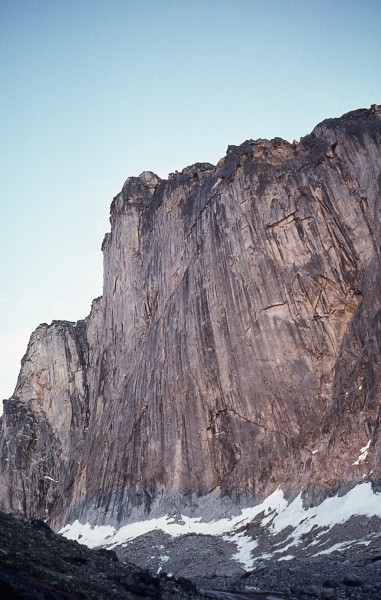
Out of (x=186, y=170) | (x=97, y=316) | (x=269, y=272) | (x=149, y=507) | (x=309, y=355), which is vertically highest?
(x=186, y=170)

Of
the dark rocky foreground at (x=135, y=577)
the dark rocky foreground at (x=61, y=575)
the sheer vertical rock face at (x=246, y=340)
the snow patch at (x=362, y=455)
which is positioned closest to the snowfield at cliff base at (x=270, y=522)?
the sheer vertical rock face at (x=246, y=340)

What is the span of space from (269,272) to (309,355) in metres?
11.1

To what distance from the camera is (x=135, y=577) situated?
64.4 feet

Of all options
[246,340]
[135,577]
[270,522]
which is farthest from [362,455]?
[135,577]

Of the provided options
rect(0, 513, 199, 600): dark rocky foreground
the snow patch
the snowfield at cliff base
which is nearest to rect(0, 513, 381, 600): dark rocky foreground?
rect(0, 513, 199, 600): dark rocky foreground

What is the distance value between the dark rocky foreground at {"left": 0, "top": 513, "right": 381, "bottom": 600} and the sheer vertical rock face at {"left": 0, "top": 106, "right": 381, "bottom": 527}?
13830 mm

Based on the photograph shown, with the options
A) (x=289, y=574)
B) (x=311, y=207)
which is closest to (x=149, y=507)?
(x=289, y=574)

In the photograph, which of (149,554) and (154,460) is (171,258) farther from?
(149,554)

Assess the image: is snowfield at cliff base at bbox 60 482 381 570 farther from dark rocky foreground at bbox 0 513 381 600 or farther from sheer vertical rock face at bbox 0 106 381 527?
dark rocky foreground at bbox 0 513 381 600

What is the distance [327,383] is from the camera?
184 feet

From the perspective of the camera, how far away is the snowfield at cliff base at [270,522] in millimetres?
39188

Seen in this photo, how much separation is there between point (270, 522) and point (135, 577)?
29.7m

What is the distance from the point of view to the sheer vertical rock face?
53.4 m

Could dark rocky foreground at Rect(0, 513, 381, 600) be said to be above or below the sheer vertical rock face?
below
